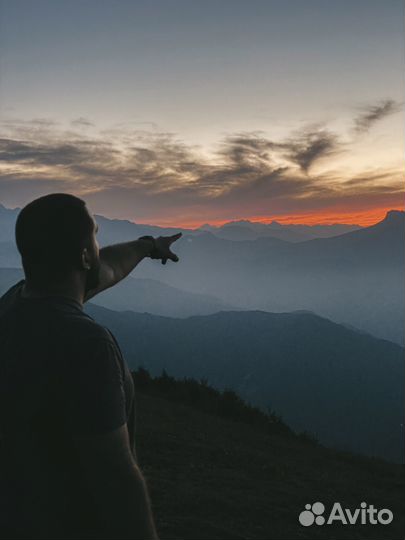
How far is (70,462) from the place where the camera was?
1788 millimetres

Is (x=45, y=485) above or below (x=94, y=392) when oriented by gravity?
below

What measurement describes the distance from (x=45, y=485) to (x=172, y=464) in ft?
25.3

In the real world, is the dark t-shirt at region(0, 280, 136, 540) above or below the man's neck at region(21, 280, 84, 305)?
below

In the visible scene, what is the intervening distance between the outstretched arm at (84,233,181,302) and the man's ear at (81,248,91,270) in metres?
0.59

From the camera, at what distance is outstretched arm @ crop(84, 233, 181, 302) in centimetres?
281

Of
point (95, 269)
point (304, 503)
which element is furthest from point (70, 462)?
point (304, 503)

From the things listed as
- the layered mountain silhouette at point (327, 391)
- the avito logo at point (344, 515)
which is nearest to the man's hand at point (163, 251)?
the avito logo at point (344, 515)

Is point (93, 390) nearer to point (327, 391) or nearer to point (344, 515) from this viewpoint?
point (344, 515)

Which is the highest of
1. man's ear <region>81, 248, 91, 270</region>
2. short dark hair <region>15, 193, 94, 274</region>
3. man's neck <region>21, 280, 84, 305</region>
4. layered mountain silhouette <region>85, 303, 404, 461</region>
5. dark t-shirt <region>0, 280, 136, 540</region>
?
short dark hair <region>15, 193, 94, 274</region>

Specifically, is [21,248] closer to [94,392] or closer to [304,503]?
[94,392]

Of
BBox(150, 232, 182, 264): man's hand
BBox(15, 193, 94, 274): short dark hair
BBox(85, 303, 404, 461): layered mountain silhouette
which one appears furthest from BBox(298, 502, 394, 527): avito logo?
BBox(85, 303, 404, 461): layered mountain silhouette

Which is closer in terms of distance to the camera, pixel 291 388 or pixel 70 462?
pixel 70 462

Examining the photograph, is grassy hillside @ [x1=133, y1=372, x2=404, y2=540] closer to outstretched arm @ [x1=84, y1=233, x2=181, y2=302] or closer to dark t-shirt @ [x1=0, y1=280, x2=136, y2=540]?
outstretched arm @ [x1=84, y1=233, x2=181, y2=302]

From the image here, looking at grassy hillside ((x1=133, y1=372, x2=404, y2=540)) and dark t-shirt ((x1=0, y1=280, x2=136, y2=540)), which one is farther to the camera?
grassy hillside ((x1=133, y1=372, x2=404, y2=540))
